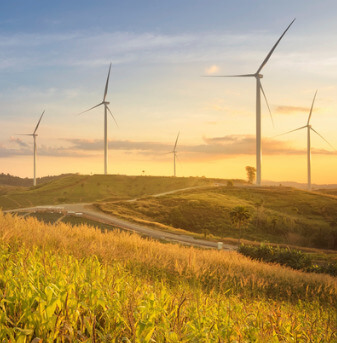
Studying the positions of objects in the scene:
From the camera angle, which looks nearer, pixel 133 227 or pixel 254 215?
pixel 133 227

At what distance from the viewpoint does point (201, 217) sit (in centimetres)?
8612

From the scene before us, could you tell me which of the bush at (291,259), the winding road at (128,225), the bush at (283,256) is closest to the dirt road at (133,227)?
the winding road at (128,225)

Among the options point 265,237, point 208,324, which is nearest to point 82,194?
point 265,237

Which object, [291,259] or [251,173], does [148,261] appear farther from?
[251,173]

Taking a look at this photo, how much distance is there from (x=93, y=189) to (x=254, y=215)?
65.4m

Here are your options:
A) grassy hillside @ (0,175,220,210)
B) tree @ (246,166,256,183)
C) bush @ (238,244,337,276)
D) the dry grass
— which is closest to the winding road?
bush @ (238,244,337,276)

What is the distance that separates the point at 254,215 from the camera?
89.6 metres

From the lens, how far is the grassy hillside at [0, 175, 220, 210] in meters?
115

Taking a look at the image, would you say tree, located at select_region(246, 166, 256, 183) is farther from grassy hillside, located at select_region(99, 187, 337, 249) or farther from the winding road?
the winding road

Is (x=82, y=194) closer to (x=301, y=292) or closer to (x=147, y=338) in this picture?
(x=301, y=292)

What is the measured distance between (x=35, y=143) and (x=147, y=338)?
433 ft

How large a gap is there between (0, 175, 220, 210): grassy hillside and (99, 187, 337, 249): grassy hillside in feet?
91.2

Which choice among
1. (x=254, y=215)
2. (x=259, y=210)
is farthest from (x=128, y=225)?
(x=259, y=210)

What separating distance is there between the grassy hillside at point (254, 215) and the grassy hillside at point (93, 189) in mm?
27809
